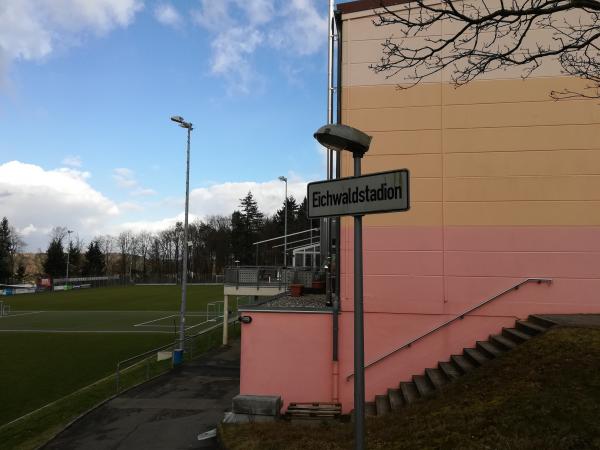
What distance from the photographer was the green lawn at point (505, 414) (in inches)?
211

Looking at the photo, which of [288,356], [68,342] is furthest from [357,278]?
[68,342]

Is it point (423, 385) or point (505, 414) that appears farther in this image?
point (423, 385)

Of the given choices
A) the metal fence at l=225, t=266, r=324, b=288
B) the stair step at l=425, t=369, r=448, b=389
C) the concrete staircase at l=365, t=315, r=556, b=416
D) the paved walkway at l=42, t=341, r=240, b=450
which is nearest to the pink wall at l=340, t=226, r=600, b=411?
the concrete staircase at l=365, t=315, r=556, b=416

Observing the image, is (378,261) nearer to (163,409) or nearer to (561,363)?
(561,363)

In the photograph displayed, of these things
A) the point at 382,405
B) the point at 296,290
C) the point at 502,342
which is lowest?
the point at 382,405

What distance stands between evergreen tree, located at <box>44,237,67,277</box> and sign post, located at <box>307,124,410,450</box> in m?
115

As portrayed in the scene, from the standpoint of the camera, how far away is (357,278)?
3664 millimetres

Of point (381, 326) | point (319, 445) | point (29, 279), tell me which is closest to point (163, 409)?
point (381, 326)

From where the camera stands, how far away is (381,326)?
462 inches

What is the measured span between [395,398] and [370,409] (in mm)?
602

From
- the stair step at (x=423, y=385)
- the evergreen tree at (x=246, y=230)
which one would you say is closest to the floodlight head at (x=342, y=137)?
the stair step at (x=423, y=385)

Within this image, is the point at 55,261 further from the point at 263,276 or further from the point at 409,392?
the point at 409,392

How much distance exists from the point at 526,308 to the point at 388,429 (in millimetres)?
5691

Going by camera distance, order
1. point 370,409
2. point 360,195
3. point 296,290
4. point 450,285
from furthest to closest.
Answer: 1. point 296,290
2. point 450,285
3. point 370,409
4. point 360,195
